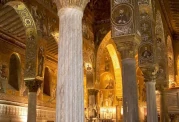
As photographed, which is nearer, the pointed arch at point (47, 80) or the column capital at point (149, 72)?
the column capital at point (149, 72)

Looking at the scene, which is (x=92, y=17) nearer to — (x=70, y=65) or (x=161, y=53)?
(x=161, y=53)

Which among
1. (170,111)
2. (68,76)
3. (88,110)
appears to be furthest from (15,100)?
(68,76)

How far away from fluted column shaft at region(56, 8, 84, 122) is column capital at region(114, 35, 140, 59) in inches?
106

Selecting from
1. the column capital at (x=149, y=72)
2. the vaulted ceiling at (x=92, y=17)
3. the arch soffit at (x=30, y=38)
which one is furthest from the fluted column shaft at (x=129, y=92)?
the vaulted ceiling at (x=92, y=17)

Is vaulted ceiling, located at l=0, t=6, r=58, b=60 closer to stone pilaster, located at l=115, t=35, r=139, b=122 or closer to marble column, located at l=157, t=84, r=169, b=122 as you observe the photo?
stone pilaster, located at l=115, t=35, r=139, b=122

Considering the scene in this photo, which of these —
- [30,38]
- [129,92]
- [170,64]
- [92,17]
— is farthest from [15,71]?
[170,64]

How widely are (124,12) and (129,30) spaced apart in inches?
24.4

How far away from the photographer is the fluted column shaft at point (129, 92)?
7504 millimetres

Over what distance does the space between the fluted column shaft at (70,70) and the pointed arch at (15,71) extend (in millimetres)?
9100

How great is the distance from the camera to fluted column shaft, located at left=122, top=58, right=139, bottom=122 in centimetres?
750

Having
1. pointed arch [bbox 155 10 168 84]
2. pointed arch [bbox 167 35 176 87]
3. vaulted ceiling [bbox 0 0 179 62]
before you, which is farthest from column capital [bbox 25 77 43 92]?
pointed arch [bbox 167 35 176 87]

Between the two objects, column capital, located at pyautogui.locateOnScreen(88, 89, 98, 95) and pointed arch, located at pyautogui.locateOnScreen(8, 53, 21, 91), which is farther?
column capital, located at pyautogui.locateOnScreen(88, 89, 98, 95)

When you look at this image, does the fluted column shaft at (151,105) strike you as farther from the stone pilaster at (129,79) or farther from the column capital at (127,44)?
the column capital at (127,44)

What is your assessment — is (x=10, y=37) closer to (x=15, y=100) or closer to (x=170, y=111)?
(x=15, y=100)
